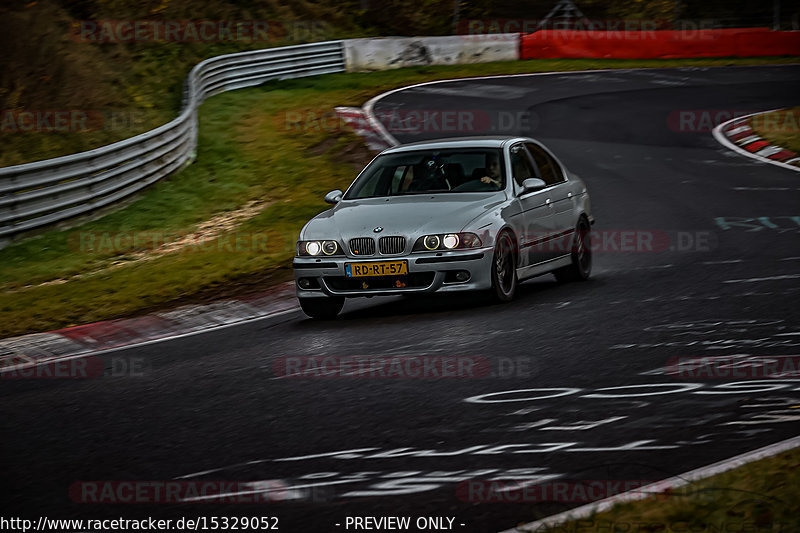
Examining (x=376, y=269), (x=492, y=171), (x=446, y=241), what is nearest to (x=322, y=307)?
(x=376, y=269)

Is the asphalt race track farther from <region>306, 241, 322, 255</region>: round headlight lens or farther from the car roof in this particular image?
the car roof

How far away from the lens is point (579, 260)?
462 inches

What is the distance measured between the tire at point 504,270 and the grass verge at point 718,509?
5.37 m

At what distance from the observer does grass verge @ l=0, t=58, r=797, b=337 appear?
1249cm

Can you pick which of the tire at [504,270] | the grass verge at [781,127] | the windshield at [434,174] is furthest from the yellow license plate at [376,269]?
the grass verge at [781,127]

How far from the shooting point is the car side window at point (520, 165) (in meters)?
11.0

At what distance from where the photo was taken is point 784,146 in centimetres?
2108

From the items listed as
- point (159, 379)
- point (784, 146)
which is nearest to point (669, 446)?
point (159, 379)

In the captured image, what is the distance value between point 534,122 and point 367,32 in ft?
66.4

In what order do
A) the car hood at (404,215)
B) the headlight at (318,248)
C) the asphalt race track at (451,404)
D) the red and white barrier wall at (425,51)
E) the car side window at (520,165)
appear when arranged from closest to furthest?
1. the asphalt race track at (451,404)
2. the car hood at (404,215)
3. the headlight at (318,248)
4. the car side window at (520,165)
5. the red and white barrier wall at (425,51)

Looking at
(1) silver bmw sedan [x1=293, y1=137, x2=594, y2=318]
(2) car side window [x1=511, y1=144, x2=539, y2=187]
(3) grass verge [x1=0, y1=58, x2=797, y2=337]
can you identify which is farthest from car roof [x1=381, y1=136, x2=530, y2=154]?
(3) grass verge [x1=0, y1=58, x2=797, y2=337]

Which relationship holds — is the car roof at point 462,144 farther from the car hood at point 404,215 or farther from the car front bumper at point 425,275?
the car front bumper at point 425,275

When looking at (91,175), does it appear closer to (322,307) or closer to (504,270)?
(322,307)

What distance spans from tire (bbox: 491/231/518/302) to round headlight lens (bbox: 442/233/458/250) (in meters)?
0.36
